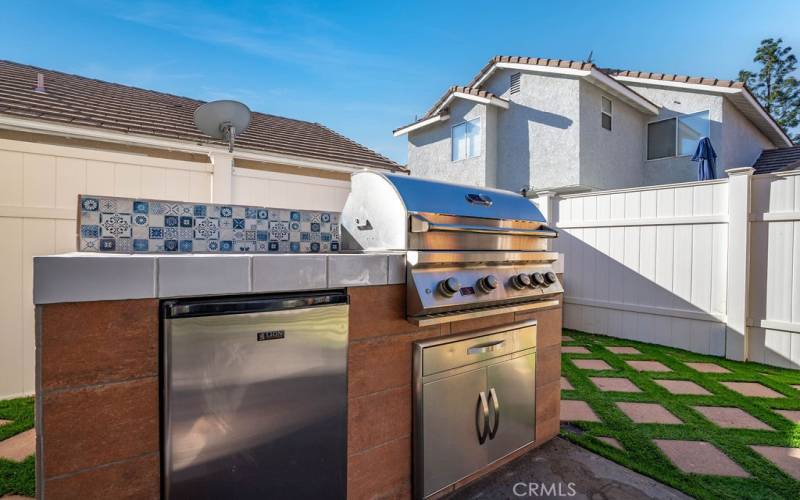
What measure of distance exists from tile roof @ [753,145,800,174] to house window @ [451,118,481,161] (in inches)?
308

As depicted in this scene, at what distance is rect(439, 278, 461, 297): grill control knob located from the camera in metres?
2.10

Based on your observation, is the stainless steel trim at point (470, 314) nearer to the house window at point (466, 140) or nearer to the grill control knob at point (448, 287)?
the grill control knob at point (448, 287)

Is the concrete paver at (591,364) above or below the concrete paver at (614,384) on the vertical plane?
above

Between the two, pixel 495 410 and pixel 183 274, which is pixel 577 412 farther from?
pixel 183 274

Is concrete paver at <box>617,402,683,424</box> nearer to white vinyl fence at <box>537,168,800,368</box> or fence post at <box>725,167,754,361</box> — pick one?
fence post at <box>725,167,754,361</box>

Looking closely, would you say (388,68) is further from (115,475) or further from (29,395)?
(115,475)

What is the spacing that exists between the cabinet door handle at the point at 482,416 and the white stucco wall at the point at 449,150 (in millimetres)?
9410

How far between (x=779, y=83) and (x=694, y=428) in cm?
2962

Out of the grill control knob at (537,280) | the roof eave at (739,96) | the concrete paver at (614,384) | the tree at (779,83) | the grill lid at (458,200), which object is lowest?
the concrete paver at (614,384)

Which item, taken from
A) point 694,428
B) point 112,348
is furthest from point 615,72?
point 112,348

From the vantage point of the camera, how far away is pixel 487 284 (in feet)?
7.55

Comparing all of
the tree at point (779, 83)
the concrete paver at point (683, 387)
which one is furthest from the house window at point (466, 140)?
the tree at point (779, 83)

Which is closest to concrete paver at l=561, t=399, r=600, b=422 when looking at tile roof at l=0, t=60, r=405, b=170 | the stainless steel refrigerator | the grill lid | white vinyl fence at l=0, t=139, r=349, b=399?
the grill lid

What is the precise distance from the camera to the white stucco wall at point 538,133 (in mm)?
9797
